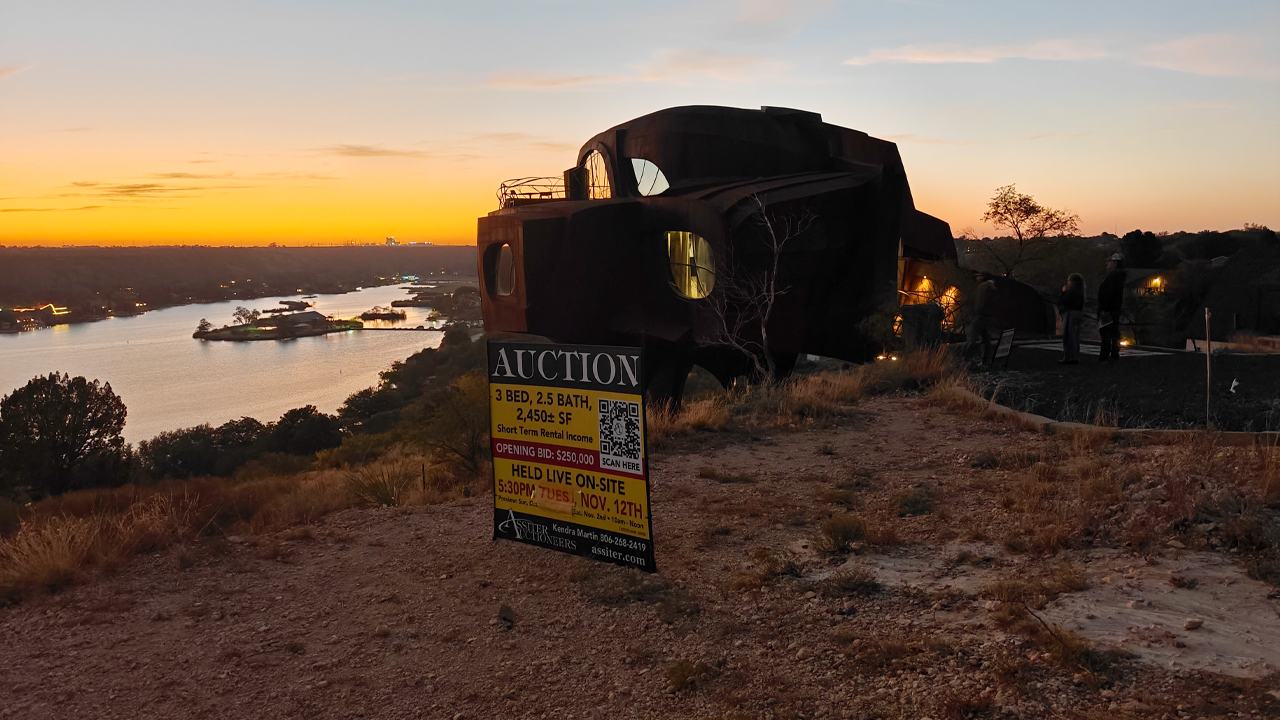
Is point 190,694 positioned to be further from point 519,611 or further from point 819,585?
point 819,585

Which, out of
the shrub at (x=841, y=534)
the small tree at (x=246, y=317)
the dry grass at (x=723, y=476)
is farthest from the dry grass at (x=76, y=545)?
the small tree at (x=246, y=317)

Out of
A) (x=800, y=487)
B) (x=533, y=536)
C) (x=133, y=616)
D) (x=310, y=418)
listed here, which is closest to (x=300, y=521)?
(x=133, y=616)

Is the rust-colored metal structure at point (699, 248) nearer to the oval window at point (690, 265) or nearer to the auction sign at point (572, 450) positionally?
the oval window at point (690, 265)

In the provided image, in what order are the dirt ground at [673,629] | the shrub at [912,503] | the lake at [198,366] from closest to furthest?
the dirt ground at [673,629] → the shrub at [912,503] → the lake at [198,366]

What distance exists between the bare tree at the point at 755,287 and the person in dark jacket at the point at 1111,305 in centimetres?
760

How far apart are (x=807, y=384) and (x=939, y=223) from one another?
16243 mm

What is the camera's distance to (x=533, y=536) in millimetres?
6711

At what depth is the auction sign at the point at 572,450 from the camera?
6.04 m

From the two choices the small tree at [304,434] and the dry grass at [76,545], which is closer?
the dry grass at [76,545]

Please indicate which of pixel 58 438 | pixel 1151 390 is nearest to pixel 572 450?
pixel 1151 390

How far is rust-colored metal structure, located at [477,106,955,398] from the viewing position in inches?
856

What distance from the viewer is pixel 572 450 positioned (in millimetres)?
6414

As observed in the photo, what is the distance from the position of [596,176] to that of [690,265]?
723cm

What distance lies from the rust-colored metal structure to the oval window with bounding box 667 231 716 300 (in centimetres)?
4
